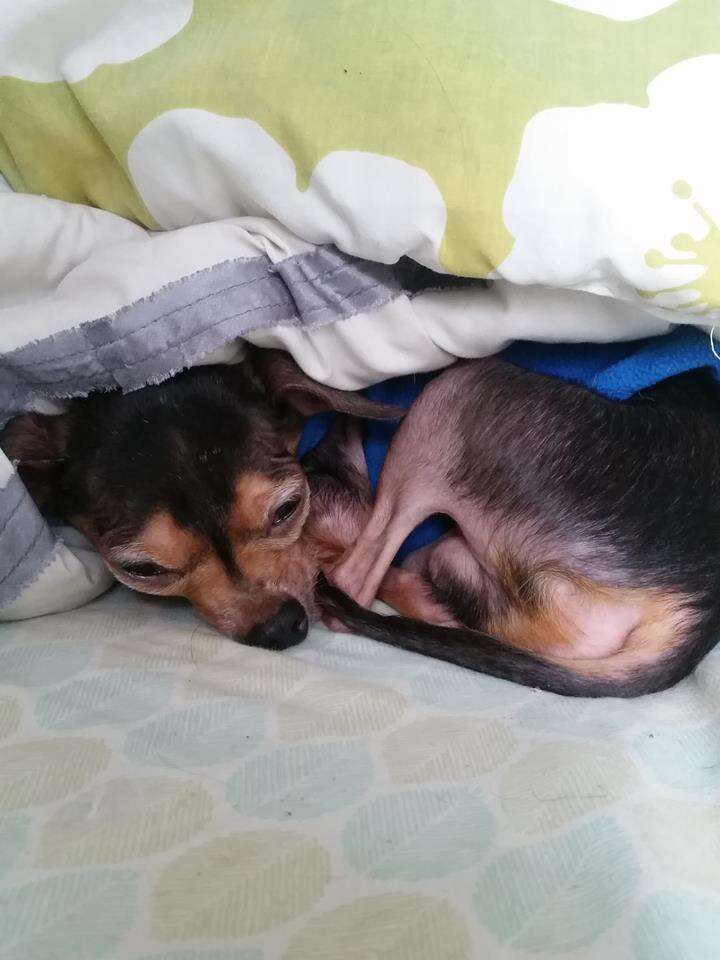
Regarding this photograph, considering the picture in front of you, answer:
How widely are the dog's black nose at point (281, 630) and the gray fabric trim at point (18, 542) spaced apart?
0.40 m

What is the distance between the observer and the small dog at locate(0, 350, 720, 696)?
1288 millimetres

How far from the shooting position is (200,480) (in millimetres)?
1365

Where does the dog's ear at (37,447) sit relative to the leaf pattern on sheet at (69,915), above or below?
above

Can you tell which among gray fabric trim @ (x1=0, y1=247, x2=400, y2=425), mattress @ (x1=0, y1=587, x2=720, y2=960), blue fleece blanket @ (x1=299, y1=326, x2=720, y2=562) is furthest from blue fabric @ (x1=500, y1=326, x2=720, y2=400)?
mattress @ (x1=0, y1=587, x2=720, y2=960)

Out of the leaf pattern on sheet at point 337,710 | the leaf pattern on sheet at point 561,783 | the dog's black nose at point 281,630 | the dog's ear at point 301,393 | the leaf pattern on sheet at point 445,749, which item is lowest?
the dog's black nose at point 281,630

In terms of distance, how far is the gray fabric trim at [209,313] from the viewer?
1.26 meters

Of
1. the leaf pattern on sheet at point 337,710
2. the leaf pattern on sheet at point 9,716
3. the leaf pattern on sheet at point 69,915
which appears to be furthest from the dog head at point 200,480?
the leaf pattern on sheet at point 69,915

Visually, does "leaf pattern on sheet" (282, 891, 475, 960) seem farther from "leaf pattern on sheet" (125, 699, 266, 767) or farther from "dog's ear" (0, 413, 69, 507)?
"dog's ear" (0, 413, 69, 507)

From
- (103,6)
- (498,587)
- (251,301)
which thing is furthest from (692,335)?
(103,6)

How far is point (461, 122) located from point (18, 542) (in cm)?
99

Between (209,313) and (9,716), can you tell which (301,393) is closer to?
(209,313)

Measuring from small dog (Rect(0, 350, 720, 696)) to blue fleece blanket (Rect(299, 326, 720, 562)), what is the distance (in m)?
0.03

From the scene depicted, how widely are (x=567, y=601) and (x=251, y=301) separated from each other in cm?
72

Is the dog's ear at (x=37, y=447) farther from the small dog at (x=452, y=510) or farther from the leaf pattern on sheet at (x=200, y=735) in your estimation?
the leaf pattern on sheet at (x=200, y=735)
